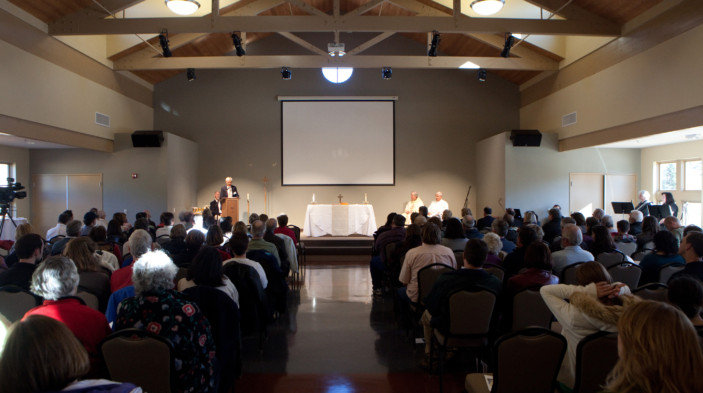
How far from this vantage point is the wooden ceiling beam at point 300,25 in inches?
305

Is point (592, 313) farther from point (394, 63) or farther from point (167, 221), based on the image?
point (394, 63)

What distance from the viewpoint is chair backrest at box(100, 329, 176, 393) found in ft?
6.93

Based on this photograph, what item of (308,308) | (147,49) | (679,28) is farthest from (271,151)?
(679,28)

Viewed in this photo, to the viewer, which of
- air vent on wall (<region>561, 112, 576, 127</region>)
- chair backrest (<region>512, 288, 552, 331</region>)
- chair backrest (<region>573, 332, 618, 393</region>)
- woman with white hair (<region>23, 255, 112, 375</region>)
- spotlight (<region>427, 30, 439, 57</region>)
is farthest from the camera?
air vent on wall (<region>561, 112, 576, 127</region>)

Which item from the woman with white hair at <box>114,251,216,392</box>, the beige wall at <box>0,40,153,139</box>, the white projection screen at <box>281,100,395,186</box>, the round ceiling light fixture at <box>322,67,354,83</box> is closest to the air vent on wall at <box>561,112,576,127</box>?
the white projection screen at <box>281,100,395,186</box>

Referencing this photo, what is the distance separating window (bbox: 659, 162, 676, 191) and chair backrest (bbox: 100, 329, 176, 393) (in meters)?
11.2

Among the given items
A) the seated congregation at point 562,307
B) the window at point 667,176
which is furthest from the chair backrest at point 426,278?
the window at point 667,176

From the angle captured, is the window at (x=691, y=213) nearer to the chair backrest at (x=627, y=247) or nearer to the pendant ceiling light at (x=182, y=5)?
the chair backrest at (x=627, y=247)

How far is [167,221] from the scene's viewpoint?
6.98m

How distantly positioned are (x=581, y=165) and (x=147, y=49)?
10339mm

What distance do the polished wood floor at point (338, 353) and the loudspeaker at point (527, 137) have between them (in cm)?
598

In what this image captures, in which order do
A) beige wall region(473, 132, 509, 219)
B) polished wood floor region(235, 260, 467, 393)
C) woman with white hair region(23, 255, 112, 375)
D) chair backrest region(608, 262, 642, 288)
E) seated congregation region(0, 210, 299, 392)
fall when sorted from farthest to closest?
beige wall region(473, 132, 509, 219), chair backrest region(608, 262, 642, 288), polished wood floor region(235, 260, 467, 393), woman with white hair region(23, 255, 112, 375), seated congregation region(0, 210, 299, 392)

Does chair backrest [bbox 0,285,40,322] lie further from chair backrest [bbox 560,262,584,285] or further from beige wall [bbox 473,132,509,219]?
beige wall [bbox 473,132,509,219]

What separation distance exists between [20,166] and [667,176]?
47.9 feet
